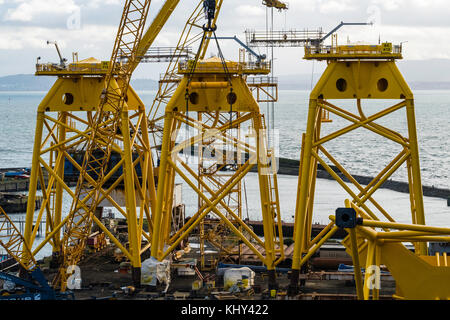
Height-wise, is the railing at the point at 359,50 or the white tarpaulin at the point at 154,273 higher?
the railing at the point at 359,50

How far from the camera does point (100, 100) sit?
179 feet

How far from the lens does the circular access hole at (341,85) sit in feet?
167

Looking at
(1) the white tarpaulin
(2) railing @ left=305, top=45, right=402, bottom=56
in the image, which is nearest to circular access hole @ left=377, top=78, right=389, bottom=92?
(2) railing @ left=305, top=45, right=402, bottom=56

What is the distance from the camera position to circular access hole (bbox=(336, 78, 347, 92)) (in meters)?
51.0

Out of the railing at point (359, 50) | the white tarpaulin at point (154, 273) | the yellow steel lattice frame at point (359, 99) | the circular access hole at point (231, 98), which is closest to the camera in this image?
the yellow steel lattice frame at point (359, 99)

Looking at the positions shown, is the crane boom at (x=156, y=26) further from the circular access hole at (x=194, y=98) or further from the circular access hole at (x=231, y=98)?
the circular access hole at (x=231, y=98)

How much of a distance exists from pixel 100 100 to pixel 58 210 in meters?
9.54

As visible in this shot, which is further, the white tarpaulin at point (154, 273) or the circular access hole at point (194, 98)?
the circular access hole at point (194, 98)

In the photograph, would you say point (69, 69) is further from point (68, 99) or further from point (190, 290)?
point (190, 290)

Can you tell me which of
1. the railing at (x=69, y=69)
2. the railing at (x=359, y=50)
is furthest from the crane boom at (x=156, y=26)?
the railing at (x=359, y=50)

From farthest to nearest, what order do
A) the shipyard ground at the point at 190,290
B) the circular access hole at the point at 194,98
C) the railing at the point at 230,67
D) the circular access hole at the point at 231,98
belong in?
1. the circular access hole at the point at 194,98
2. the railing at the point at 230,67
3. the circular access hole at the point at 231,98
4. the shipyard ground at the point at 190,290

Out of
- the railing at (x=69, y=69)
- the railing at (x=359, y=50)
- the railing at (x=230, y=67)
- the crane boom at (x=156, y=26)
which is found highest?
the crane boom at (x=156, y=26)

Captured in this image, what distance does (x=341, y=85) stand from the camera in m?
51.3
